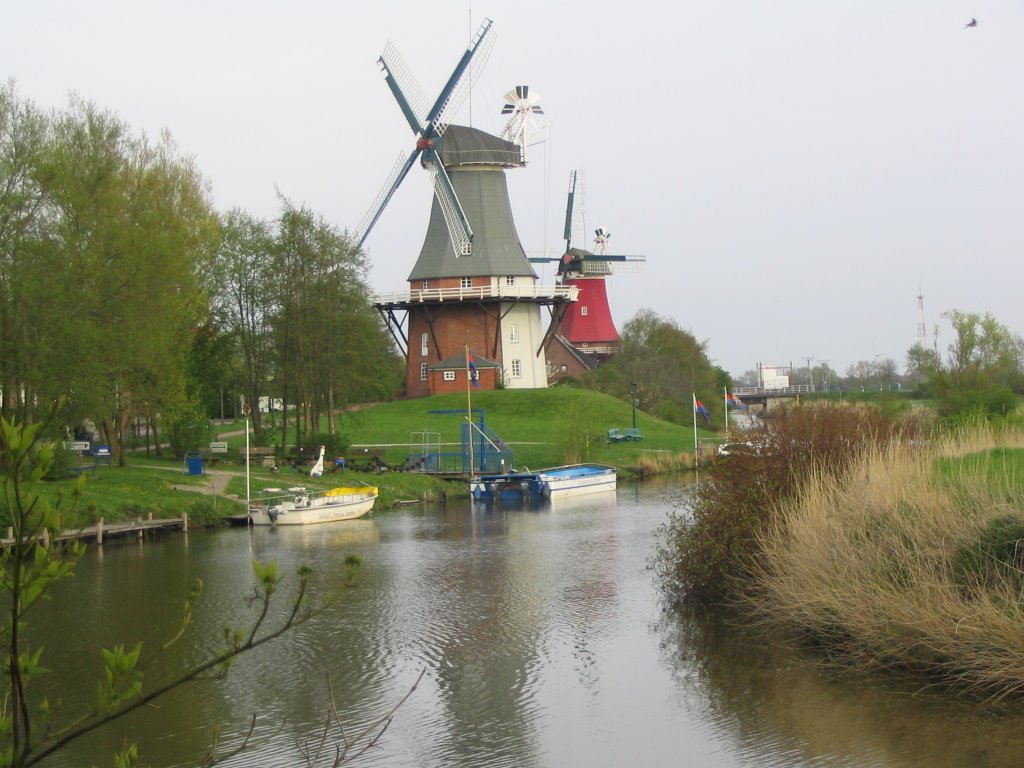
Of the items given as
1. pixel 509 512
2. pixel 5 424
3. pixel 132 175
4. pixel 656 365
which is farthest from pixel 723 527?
pixel 656 365

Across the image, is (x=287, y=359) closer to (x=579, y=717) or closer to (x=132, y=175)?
(x=132, y=175)

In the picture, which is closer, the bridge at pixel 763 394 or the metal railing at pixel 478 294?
the metal railing at pixel 478 294

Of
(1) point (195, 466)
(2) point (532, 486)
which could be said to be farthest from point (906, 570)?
(2) point (532, 486)

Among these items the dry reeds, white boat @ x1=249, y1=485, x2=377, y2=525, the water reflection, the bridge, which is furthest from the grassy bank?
the bridge

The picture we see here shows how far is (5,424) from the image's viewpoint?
11.9 ft

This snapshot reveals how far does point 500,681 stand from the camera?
629 inches

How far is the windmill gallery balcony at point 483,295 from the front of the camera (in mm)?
62531

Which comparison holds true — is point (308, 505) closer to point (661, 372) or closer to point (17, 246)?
point (17, 246)

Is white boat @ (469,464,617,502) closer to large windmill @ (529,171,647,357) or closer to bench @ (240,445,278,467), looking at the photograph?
bench @ (240,445,278,467)

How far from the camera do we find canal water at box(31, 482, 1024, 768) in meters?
12.8

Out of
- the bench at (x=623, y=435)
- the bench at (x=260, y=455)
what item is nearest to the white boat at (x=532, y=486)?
the bench at (x=260, y=455)

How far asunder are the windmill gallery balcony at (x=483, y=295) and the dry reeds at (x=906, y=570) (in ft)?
148

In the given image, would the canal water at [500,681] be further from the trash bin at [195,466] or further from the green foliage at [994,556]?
the trash bin at [195,466]

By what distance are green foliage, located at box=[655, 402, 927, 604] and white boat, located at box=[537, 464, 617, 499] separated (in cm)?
2365
